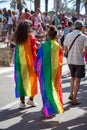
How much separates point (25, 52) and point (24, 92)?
0.84m

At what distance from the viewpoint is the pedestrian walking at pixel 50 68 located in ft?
28.5

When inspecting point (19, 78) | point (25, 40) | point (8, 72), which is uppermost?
point (25, 40)

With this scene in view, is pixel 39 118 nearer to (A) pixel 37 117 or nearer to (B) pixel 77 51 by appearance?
(A) pixel 37 117

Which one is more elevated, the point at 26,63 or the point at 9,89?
Result: the point at 26,63

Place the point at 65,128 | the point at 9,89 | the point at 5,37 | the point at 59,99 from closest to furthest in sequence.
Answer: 1. the point at 65,128
2. the point at 59,99
3. the point at 9,89
4. the point at 5,37

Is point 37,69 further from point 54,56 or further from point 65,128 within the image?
point 65,128

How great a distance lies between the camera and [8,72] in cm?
1638

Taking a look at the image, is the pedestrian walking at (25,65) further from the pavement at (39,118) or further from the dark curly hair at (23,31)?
the pavement at (39,118)

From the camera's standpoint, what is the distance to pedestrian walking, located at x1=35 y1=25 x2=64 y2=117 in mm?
8695

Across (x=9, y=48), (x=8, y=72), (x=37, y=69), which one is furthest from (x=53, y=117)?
(x=9, y=48)

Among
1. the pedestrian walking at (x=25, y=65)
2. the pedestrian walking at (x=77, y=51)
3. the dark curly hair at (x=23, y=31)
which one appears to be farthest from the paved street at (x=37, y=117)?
the dark curly hair at (x=23, y=31)

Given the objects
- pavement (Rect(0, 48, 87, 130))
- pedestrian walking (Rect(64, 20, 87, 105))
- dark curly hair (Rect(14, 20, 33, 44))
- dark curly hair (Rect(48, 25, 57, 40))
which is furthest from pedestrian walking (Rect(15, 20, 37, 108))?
pedestrian walking (Rect(64, 20, 87, 105))

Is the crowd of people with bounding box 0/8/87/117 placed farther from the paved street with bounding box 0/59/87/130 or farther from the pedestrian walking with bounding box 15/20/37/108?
the paved street with bounding box 0/59/87/130

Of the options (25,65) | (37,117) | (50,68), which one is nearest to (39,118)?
(37,117)
